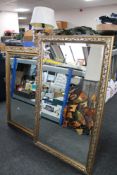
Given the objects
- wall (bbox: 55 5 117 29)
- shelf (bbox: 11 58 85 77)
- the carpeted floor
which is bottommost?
the carpeted floor

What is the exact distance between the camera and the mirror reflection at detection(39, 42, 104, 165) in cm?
192

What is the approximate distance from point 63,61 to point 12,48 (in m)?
0.65

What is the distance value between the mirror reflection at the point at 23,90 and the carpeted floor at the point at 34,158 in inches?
10.0

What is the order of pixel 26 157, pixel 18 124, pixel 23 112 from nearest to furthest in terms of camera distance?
1. pixel 26 157
2. pixel 18 124
3. pixel 23 112

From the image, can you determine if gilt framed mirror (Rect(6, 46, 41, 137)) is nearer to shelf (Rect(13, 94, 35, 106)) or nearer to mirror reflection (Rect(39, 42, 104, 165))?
shelf (Rect(13, 94, 35, 106))

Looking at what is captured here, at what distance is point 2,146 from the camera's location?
2109 millimetres

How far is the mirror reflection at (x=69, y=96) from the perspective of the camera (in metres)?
1.92

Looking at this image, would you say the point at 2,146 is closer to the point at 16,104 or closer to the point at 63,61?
the point at 16,104

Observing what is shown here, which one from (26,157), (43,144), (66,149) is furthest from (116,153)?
(26,157)

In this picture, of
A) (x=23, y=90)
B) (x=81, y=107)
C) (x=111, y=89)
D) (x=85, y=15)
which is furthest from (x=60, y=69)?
(x=85, y=15)

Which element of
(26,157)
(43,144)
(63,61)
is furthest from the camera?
(63,61)

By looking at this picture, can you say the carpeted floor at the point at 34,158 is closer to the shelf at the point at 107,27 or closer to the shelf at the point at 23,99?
the shelf at the point at 23,99

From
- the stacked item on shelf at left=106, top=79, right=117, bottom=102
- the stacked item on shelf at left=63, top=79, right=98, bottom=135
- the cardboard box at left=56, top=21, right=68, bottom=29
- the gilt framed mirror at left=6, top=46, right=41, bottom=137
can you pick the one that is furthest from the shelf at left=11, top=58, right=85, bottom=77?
the cardboard box at left=56, top=21, right=68, bottom=29

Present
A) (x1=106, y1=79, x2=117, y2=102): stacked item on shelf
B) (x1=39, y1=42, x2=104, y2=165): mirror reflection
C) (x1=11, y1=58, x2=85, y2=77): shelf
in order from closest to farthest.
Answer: (x1=39, y1=42, x2=104, y2=165): mirror reflection < (x1=11, y1=58, x2=85, y2=77): shelf < (x1=106, y1=79, x2=117, y2=102): stacked item on shelf
